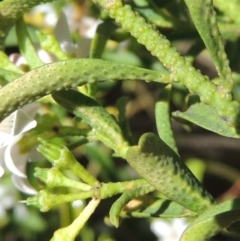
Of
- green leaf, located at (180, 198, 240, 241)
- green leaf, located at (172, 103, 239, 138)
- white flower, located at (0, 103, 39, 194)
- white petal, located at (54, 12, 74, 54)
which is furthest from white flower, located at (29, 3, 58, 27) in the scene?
green leaf, located at (180, 198, 240, 241)

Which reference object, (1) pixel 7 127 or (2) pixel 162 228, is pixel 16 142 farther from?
(2) pixel 162 228

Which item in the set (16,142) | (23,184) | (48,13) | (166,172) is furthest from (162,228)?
(166,172)

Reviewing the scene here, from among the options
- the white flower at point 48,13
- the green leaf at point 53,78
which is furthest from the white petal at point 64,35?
the white flower at point 48,13

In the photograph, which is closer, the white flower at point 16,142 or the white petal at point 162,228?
the white flower at point 16,142

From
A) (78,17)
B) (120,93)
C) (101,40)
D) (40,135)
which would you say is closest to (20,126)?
(40,135)

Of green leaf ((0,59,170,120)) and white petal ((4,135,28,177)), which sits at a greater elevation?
green leaf ((0,59,170,120))

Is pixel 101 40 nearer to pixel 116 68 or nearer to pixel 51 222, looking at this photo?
pixel 116 68

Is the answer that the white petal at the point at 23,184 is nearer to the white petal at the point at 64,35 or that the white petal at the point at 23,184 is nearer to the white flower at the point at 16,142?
the white flower at the point at 16,142

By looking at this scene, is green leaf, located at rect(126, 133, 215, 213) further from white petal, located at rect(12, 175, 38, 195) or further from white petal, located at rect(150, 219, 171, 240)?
white petal, located at rect(150, 219, 171, 240)
